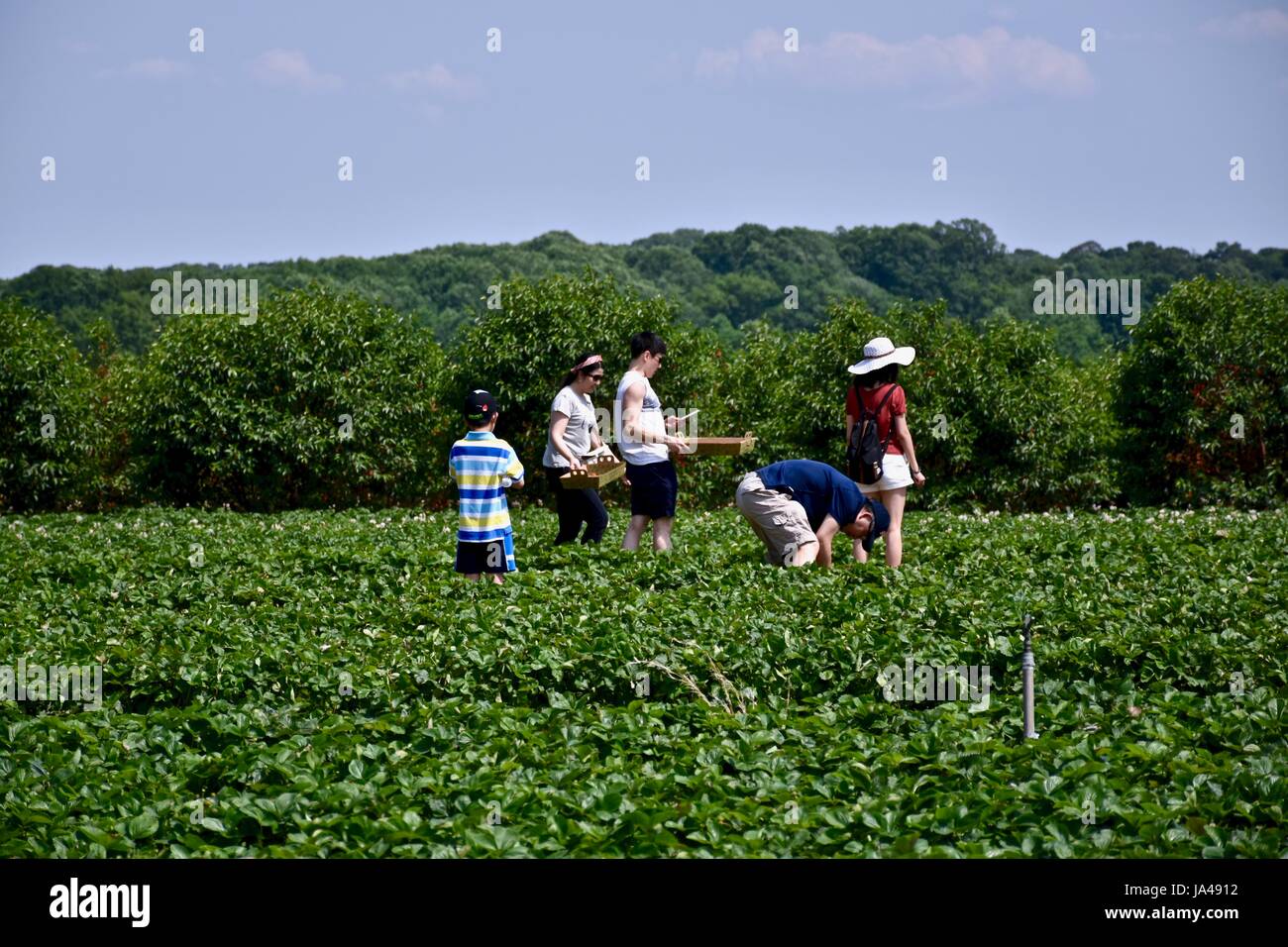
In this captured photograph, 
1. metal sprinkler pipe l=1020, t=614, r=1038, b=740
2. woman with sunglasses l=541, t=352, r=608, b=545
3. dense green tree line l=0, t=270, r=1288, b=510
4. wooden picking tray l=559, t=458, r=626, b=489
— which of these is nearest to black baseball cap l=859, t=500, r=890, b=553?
wooden picking tray l=559, t=458, r=626, b=489

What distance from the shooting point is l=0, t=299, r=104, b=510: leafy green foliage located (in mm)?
22953

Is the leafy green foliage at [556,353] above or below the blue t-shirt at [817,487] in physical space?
above

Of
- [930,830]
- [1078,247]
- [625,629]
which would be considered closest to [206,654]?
[625,629]

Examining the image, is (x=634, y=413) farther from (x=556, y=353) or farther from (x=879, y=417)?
(x=556, y=353)

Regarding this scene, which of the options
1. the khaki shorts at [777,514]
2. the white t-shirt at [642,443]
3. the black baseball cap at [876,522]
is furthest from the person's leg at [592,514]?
the black baseball cap at [876,522]

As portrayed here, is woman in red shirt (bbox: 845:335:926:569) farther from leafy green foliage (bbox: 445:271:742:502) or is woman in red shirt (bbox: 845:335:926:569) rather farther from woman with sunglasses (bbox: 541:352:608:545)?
leafy green foliage (bbox: 445:271:742:502)

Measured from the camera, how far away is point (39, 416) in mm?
23109

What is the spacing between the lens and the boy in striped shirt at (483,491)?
957cm

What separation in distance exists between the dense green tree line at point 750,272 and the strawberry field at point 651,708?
45912 mm

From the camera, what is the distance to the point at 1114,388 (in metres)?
23.4

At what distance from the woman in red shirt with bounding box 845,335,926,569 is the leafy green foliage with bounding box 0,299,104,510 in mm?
16624

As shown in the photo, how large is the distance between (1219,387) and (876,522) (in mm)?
13904

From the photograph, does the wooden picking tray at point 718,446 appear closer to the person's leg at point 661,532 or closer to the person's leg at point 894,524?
the person's leg at point 661,532
